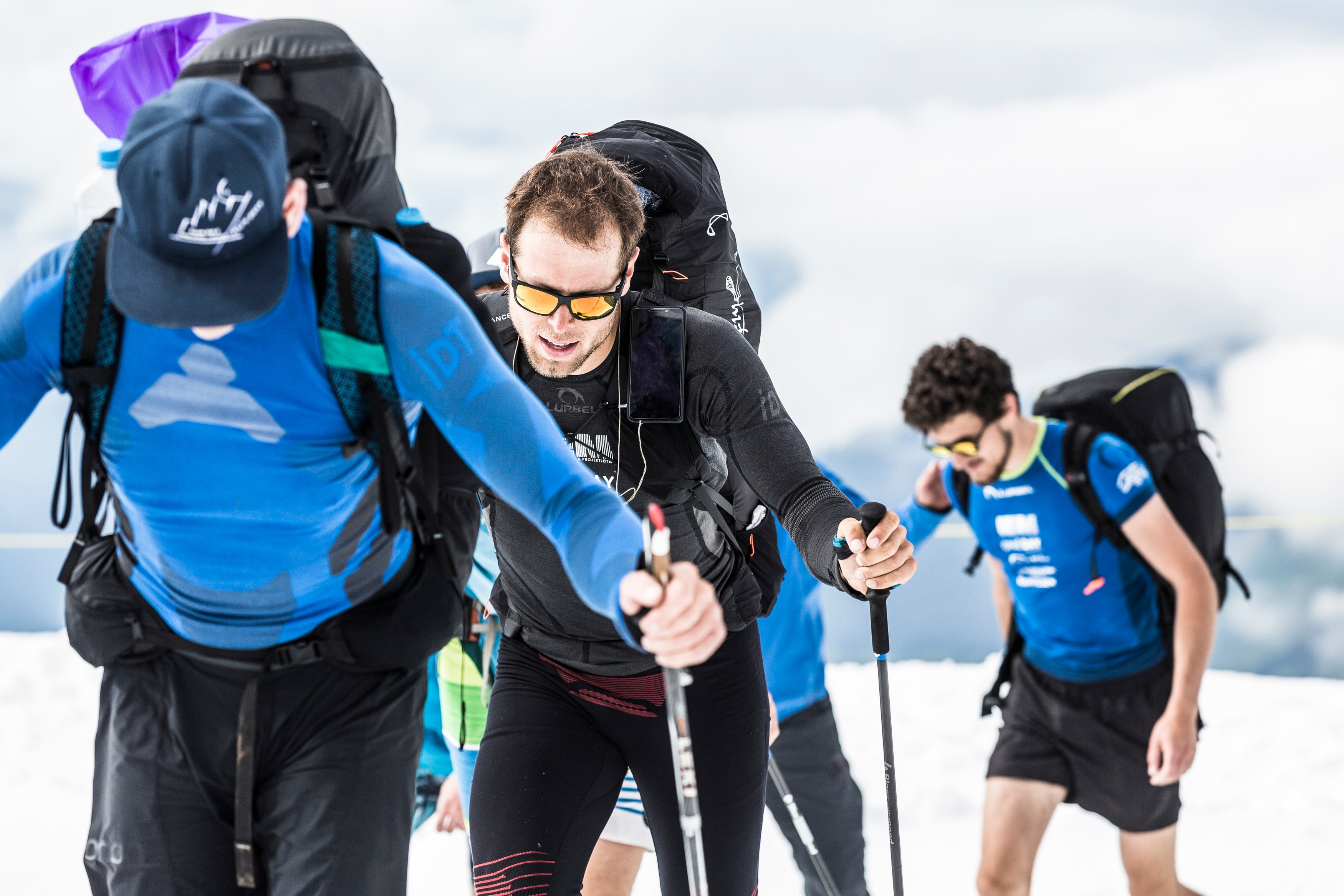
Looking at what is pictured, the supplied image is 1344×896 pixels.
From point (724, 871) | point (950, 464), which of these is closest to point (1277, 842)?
point (950, 464)

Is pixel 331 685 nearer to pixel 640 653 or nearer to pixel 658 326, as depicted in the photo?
pixel 640 653

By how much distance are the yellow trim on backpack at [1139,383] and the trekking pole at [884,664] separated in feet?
7.38

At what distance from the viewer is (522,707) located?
2559 millimetres

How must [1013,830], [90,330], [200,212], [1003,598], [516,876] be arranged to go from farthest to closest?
[1003,598] → [1013,830] → [516,876] → [90,330] → [200,212]

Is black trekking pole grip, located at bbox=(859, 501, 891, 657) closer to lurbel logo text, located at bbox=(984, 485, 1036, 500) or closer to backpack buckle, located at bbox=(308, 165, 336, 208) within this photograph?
backpack buckle, located at bbox=(308, 165, 336, 208)

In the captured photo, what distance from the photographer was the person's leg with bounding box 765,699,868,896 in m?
4.32

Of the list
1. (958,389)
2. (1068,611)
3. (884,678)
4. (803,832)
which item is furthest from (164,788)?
(1068,611)

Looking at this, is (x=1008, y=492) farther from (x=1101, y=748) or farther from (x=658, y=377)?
(x=658, y=377)

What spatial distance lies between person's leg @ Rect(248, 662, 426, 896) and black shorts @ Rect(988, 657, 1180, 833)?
110 inches

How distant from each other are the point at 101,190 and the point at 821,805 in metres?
3.13

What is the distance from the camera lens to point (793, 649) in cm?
446

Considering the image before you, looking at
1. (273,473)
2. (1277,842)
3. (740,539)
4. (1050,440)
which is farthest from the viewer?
(1277,842)

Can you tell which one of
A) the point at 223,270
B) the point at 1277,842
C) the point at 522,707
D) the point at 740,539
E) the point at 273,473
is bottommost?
the point at 1277,842

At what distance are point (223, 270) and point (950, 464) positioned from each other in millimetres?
3406
